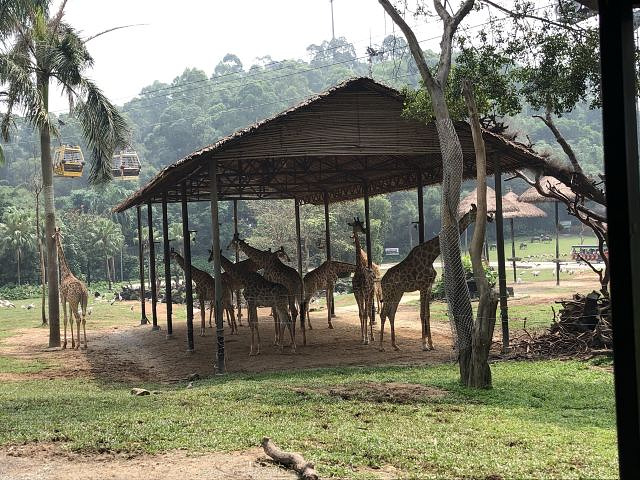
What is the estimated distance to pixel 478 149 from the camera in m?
→ 9.55

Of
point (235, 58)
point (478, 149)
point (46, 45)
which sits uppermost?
point (235, 58)

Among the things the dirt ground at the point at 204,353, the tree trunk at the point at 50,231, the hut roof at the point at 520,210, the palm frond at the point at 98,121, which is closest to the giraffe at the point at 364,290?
the dirt ground at the point at 204,353

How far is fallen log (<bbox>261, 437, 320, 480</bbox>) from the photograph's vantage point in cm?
563

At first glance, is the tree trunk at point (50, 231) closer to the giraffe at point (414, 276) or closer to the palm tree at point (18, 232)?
the giraffe at point (414, 276)

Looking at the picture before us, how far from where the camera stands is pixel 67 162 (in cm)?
3675

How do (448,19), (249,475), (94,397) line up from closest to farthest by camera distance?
(249,475) → (94,397) → (448,19)

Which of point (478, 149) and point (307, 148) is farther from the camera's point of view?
point (307, 148)

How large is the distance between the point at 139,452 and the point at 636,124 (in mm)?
5014

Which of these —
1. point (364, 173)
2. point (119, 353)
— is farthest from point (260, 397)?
point (364, 173)

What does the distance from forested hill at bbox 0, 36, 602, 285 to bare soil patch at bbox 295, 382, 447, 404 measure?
626 centimetres

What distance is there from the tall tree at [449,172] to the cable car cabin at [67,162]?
27.7m

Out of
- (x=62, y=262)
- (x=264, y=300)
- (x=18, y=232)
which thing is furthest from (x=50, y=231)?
(x=18, y=232)

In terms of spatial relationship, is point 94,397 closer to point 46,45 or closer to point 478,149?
point 478,149

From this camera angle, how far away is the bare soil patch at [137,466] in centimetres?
588
